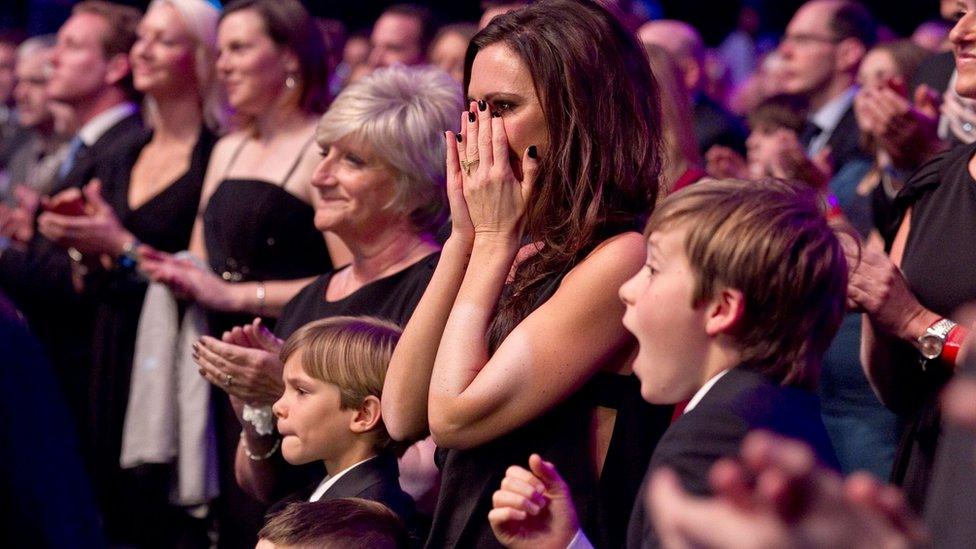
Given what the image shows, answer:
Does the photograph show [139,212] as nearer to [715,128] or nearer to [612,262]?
[715,128]

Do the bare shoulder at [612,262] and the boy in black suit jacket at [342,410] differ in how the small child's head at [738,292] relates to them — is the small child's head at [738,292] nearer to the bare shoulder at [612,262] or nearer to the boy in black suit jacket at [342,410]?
the bare shoulder at [612,262]

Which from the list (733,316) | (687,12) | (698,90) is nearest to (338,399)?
(733,316)

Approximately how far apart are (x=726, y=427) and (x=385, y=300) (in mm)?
1360

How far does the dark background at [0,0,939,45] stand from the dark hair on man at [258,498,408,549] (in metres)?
5.80

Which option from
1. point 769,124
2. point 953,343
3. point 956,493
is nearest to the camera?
point 956,493

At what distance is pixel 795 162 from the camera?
3.49m

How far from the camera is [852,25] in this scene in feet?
17.7

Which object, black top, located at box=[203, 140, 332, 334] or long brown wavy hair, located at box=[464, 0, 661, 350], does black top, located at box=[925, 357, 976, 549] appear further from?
black top, located at box=[203, 140, 332, 334]

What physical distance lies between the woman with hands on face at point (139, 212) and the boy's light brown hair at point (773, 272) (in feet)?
8.11

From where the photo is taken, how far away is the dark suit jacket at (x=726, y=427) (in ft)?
5.34

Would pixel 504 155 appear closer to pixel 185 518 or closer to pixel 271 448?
pixel 271 448

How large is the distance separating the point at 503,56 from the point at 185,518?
2.18 metres

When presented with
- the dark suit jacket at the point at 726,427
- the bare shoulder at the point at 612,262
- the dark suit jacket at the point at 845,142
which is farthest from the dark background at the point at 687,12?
the dark suit jacket at the point at 726,427

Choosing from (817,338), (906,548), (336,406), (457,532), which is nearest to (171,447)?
(336,406)
